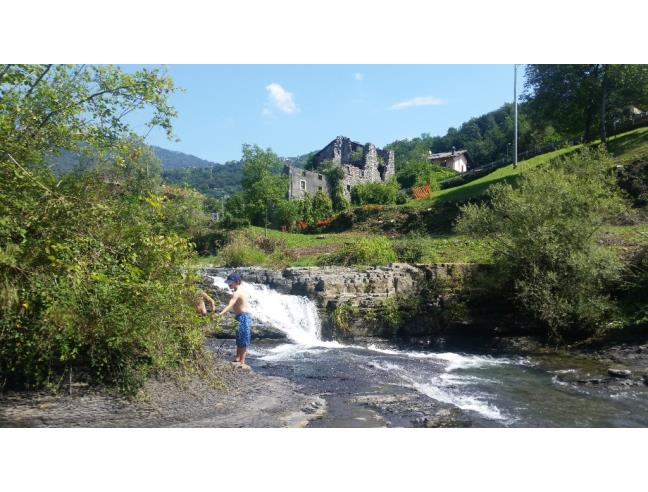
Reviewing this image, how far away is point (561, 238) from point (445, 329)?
4184 millimetres

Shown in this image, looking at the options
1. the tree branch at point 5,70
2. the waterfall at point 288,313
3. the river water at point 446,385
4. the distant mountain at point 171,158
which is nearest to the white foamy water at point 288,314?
→ the waterfall at point 288,313

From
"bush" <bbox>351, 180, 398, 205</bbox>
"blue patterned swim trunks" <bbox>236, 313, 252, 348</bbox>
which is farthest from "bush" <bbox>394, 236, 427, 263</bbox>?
"bush" <bbox>351, 180, 398, 205</bbox>

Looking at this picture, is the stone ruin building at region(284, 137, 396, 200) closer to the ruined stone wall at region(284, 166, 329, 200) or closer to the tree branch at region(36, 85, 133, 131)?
the ruined stone wall at region(284, 166, 329, 200)

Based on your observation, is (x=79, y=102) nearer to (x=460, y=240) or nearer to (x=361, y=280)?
(x=361, y=280)

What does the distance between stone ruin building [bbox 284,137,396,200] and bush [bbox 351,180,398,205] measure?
293 centimetres

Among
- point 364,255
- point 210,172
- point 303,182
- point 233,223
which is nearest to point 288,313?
point 364,255

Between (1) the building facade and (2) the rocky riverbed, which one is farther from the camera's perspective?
(1) the building facade

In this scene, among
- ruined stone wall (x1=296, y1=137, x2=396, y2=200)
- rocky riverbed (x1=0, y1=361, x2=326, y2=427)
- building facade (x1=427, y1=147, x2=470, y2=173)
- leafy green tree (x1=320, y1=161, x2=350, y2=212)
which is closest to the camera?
rocky riverbed (x1=0, y1=361, x2=326, y2=427)

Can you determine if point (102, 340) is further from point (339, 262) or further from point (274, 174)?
point (274, 174)

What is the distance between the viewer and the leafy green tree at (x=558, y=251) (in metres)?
12.9

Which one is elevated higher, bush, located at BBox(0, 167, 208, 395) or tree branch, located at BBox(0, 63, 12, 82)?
tree branch, located at BBox(0, 63, 12, 82)

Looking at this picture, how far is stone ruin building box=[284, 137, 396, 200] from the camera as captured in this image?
45062 mm

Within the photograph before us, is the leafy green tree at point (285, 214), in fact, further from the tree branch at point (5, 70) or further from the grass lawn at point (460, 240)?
the tree branch at point (5, 70)

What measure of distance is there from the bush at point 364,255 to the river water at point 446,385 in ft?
13.9
